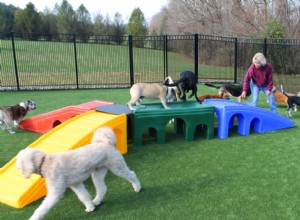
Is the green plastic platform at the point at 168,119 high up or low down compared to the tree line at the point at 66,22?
down

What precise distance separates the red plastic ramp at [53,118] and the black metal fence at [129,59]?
727cm

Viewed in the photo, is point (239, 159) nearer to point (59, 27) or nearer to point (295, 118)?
point (295, 118)

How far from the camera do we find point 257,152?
6.09 m

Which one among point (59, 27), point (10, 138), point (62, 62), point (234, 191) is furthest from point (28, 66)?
point (59, 27)

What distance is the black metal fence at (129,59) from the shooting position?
50.9 ft

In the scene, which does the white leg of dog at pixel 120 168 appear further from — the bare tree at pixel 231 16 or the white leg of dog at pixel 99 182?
the bare tree at pixel 231 16

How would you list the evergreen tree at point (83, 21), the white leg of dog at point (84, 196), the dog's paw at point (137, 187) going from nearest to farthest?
the white leg of dog at point (84, 196), the dog's paw at point (137, 187), the evergreen tree at point (83, 21)

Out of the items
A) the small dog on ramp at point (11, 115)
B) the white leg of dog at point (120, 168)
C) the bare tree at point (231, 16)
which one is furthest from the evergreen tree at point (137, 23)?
the white leg of dog at point (120, 168)

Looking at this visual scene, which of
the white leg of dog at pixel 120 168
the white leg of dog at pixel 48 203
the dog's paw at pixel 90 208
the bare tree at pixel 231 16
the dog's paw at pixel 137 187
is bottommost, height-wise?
the dog's paw at pixel 90 208

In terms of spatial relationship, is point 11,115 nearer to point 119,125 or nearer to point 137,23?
point 119,125

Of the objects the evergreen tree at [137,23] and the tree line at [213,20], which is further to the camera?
the evergreen tree at [137,23]

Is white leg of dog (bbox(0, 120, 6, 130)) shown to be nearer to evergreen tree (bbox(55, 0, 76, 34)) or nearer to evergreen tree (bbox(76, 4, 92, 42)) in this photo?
evergreen tree (bbox(76, 4, 92, 42))

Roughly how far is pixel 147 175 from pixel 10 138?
12.9 ft

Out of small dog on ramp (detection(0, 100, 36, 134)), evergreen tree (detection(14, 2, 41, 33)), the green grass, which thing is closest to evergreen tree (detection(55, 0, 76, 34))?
evergreen tree (detection(14, 2, 41, 33))
